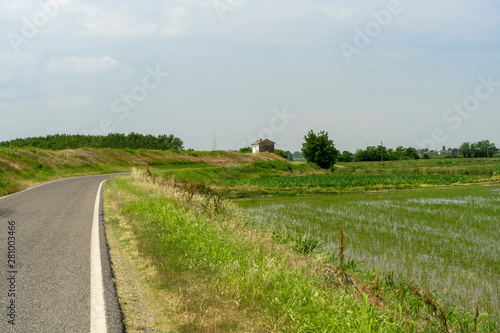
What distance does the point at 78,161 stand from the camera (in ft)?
154

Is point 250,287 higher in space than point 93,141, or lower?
lower

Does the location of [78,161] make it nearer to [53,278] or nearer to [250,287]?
[53,278]

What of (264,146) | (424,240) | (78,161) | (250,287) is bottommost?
(424,240)

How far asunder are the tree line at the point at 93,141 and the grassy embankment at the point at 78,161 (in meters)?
30.5

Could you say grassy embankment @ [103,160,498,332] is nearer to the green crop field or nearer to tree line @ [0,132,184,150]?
the green crop field

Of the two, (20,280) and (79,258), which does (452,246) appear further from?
(20,280)

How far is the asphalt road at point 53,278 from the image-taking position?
420cm

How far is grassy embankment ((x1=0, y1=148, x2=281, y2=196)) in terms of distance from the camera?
2925cm

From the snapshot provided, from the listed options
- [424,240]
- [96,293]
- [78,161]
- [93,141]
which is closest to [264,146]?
[93,141]

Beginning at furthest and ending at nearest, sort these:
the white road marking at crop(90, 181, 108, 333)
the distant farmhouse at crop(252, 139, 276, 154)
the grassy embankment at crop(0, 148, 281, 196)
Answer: the distant farmhouse at crop(252, 139, 276, 154), the grassy embankment at crop(0, 148, 281, 196), the white road marking at crop(90, 181, 108, 333)

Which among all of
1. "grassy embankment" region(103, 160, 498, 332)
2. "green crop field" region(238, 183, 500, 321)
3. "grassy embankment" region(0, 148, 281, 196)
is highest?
"grassy embankment" region(0, 148, 281, 196)

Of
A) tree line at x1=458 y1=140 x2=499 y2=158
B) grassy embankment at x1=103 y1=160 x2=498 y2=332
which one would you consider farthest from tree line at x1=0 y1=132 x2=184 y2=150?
tree line at x1=458 y1=140 x2=499 y2=158

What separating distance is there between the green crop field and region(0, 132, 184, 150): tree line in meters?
82.4

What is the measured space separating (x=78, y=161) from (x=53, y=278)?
45.5 m
